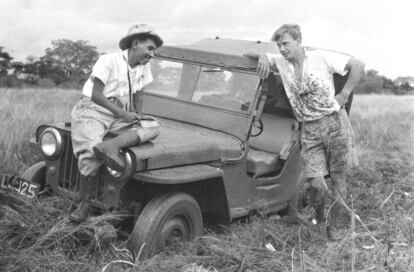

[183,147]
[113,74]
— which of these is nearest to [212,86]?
[183,147]

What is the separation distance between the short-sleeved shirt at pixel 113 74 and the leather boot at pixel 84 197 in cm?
63

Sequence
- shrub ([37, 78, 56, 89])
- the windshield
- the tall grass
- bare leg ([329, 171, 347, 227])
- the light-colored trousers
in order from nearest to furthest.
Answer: the light-colored trousers < bare leg ([329, 171, 347, 227]) < the windshield < the tall grass < shrub ([37, 78, 56, 89])

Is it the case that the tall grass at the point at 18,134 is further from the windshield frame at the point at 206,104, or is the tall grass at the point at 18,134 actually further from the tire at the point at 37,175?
the windshield frame at the point at 206,104

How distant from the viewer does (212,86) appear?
4684 millimetres

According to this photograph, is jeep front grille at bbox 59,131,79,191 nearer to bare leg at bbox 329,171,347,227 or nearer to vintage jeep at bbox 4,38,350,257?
vintage jeep at bbox 4,38,350,257

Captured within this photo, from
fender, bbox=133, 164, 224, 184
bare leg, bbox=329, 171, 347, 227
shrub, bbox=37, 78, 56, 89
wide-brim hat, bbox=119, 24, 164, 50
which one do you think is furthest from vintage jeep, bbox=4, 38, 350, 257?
shrub, bbox=37, 78, 56, 89

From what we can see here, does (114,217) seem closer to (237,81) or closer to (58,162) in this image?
(58,162)

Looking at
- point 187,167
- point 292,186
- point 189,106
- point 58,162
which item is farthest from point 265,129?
point 58,162

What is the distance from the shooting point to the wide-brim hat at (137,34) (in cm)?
367

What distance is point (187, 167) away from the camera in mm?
3730

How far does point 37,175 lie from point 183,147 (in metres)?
1.33

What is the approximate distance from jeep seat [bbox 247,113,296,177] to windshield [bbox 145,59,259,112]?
540 millimetres

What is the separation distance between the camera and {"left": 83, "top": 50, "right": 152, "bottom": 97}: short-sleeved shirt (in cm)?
361

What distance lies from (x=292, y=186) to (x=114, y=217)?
226 centimetres
